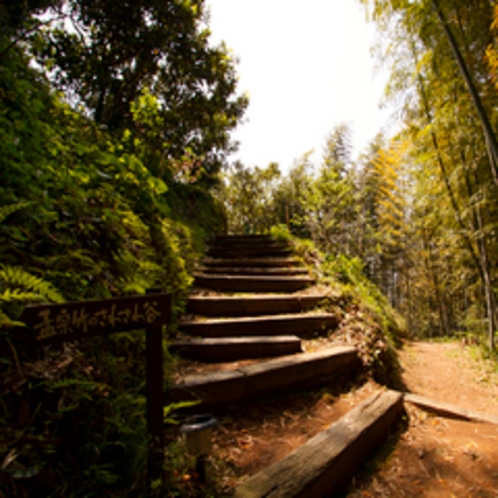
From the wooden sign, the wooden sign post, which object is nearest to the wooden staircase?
the wooden sign post

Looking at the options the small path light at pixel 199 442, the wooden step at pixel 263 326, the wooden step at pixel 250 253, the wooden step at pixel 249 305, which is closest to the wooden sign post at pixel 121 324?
the small path light at pixel 199 442

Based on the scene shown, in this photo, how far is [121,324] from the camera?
1.04 meters

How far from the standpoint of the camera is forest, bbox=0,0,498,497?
3.40 feet

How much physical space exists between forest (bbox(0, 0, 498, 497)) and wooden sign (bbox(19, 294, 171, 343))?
146mm

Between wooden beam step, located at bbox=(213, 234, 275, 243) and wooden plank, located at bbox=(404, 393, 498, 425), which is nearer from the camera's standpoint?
wooden plank, located at bbox=(404, 393, 498, 425)

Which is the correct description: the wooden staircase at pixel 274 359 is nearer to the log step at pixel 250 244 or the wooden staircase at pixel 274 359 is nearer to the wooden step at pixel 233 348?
the wooden step at pixel 233 348

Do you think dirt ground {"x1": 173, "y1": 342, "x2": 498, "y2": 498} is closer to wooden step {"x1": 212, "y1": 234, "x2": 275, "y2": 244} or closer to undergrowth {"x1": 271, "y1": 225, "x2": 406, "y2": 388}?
undergrowth {"x1": 271, "y1": 225, "x2": 406, "y2": 388}

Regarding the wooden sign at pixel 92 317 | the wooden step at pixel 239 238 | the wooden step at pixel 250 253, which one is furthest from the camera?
the wooden step at pixel 239 238

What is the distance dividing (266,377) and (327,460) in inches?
29.2

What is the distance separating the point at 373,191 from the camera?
16984 millimetres

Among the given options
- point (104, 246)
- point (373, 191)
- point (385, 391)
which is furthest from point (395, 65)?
point (373, 191)

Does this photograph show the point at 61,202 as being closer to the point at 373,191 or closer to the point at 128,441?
the point at 128,441

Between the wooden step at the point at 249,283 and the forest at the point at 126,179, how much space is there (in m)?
0.43

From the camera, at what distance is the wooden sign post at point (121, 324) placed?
2.83 ft
